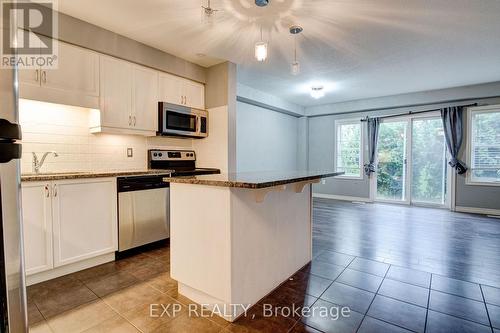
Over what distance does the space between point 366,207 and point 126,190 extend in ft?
16.2

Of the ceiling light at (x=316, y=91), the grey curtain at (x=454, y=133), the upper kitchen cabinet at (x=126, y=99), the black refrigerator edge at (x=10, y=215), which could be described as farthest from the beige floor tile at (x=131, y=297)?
the grey curtain at (x=454, y=133)

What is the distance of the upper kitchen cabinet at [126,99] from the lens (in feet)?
9.48

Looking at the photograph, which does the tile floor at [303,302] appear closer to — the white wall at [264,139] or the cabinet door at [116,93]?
the cabinet door at [116,93]

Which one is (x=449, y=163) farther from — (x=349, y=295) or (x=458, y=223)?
(x=349, y=295)

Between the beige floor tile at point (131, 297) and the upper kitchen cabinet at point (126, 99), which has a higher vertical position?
the upper kitchen cabinet at point (126, 99)

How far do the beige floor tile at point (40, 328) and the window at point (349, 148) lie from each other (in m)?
6.42

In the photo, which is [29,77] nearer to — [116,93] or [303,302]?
[116,93]

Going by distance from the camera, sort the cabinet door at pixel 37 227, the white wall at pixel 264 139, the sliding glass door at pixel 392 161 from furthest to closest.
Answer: the sliding glass door at pixel 392 161, the white wall at pixel 264 139, the cabinet door at pixel 37 227

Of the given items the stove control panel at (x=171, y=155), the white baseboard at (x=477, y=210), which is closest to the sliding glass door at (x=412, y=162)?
the white baseboard at (x=477, y=210)

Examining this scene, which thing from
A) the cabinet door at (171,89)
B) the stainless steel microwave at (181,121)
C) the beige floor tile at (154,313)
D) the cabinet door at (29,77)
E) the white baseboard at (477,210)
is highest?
the cabinet door at (171,89)

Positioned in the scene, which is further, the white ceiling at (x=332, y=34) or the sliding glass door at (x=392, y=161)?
the sliding glass door at (x=392, y=161)

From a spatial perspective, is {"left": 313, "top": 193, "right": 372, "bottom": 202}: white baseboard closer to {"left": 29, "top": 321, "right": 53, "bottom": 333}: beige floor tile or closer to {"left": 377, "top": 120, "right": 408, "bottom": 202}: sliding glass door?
{"left": 377, "top": 120, "right": 408, "bottom": 202}: sliding glass door

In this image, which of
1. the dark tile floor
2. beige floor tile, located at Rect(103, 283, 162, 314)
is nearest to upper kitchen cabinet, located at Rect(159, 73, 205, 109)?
the dark tile floor

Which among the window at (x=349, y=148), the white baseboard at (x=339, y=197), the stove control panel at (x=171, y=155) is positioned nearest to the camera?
the stove control panel at (x=171, y=155)
